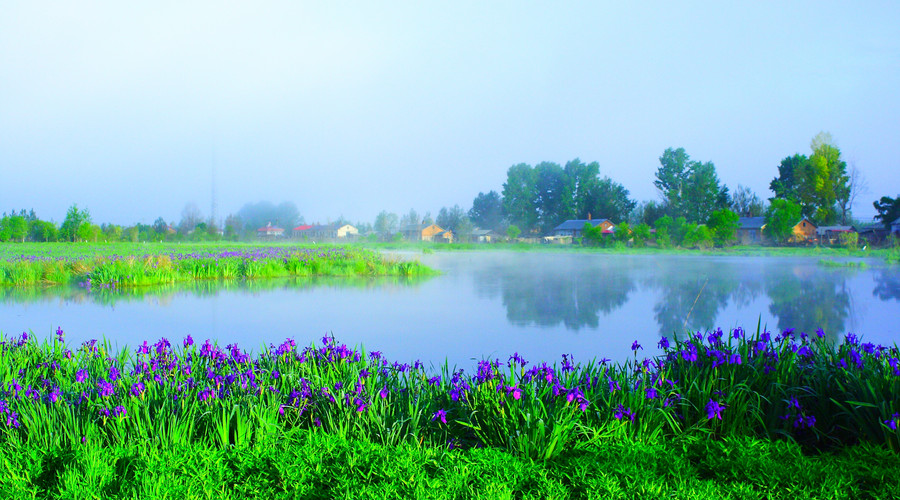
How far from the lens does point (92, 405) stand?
2508mm

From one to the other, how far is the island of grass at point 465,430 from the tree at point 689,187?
49.8 metres

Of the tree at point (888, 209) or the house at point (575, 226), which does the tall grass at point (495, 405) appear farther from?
the house at point (575, 226)

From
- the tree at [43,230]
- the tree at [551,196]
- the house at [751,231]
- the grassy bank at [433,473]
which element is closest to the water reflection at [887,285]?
the grassy bank at [433,473]

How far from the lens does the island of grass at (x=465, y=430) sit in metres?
1.98

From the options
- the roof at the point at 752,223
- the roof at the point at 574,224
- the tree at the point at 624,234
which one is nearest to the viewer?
the tree at the point at 624,234

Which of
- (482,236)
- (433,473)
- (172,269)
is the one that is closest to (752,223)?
(482,236)

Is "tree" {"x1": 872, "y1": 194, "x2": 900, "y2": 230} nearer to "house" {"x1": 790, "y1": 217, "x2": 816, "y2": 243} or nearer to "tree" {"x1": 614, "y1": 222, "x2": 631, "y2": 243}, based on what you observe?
"house" {"x1": 790, "y1": 217, "x2": 816, "y2": 243}

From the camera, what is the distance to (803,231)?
41.7m

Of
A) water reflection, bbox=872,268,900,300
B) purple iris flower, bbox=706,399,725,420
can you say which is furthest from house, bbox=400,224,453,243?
purple iris flower, bbox=706,399,725,420

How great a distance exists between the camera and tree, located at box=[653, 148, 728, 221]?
48.9m

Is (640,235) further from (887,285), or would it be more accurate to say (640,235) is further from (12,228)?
(12,228)

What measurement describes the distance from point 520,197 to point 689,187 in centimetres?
1809

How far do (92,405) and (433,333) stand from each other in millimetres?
3399

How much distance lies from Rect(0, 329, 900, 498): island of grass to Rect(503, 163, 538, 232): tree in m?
59.0
